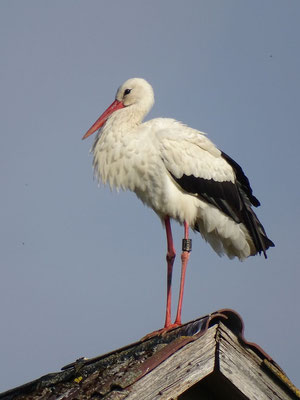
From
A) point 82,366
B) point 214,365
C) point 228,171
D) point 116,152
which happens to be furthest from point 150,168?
point 214,365

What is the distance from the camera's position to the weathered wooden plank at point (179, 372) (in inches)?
203

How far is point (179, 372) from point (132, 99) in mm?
5824

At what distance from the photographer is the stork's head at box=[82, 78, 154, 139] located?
414 inches

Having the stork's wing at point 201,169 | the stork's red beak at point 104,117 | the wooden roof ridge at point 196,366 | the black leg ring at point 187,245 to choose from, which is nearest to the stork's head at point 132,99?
the stork's red beak at point 104,117

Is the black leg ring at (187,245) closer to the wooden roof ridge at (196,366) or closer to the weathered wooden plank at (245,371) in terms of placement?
the wooden roof ridge at (196,366)

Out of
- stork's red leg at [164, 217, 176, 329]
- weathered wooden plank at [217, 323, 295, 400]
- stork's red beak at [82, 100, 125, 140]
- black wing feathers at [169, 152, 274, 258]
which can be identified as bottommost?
weathered wooden plank at [217, 323, 295, 400]

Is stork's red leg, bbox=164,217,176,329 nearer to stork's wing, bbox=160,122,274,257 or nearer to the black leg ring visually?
the black leg ring

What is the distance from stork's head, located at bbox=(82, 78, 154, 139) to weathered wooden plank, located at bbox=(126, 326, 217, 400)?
5387 mm

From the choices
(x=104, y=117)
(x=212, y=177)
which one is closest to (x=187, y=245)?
(x=212, y=177)

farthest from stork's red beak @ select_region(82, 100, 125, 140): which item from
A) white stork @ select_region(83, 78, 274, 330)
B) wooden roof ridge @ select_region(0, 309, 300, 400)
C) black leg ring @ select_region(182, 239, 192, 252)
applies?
wooden roof ridge @ select_region(0, 309, 300, 400)

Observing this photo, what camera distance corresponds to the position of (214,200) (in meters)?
9.88

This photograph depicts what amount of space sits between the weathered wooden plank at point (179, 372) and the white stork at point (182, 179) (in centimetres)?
388

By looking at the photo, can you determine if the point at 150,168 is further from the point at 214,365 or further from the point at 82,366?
the point at 214,365

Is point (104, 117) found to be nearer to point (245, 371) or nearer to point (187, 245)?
point (187, 245)
